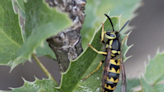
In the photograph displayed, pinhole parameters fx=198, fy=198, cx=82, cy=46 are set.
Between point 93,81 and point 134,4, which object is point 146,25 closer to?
point 134,4

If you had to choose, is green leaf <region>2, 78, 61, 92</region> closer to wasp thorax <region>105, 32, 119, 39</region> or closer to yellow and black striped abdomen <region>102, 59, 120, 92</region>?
yellow and black striped abdomen <region>102, 59, 120, 92</region>

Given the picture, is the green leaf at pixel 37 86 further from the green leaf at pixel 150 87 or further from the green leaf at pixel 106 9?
the green leaf at pixel 106 9

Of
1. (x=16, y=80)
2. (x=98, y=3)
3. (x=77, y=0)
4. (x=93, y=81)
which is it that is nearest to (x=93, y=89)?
(x=93, y=81)

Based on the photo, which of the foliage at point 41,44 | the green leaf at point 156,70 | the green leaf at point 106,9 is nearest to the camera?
the foliage at point 41,44

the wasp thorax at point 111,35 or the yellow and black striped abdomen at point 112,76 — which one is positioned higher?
the wasp thorax at point 111,35

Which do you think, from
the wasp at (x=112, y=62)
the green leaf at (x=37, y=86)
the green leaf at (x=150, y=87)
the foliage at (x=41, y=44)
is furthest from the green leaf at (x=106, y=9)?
the green leaf at (x=37, y=86)

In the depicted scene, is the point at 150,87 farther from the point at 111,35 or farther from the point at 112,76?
the point at 111,35
